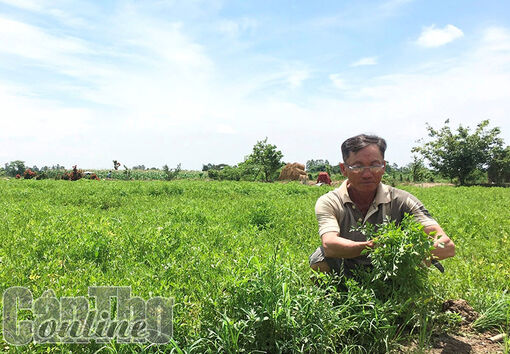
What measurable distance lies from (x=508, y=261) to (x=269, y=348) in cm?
429

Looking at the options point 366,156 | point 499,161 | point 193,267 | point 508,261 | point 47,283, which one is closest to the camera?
point 366,156

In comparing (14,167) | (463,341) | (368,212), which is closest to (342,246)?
(368,212)

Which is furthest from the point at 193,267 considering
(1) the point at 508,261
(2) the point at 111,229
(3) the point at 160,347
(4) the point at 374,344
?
(1) the point at 508,261

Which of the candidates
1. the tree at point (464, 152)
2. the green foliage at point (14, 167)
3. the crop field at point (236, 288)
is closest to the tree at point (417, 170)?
the tree at point (464, 152)

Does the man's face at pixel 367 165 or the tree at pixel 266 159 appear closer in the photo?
the man's face at pixel 367 165

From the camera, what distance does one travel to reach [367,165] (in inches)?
129

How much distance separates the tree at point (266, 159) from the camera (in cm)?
4191

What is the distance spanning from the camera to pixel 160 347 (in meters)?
2.75

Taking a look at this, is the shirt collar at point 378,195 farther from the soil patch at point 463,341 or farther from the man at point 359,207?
the soil patch at point 463,341

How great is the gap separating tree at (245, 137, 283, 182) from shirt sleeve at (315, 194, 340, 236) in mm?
38451

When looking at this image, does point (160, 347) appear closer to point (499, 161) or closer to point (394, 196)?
point (394, 196)

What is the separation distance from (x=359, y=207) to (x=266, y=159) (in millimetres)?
38670

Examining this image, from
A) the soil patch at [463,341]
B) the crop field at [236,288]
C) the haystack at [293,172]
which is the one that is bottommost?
the soil patch at [463,341]

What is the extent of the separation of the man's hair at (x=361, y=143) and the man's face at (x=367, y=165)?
0.03 m
